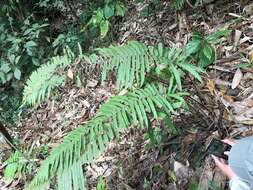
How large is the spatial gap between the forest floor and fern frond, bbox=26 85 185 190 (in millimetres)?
407

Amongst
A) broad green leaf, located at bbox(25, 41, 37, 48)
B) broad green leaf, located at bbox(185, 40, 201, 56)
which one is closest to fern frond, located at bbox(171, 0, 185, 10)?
broad green leaf, located at bbox(185, 40, 201, 56)

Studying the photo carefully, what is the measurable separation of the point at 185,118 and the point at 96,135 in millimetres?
778

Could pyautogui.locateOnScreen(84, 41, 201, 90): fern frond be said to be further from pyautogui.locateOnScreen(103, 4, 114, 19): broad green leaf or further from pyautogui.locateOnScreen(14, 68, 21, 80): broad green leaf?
pyautogui.locateOnScreen(14, 68, 21, 80): broad green leaf

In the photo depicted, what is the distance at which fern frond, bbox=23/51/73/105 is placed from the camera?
3213mm

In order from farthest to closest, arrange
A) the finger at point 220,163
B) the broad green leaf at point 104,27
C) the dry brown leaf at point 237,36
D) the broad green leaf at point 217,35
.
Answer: the broad green leaf at point 104,27
the dry brown leaf at point 237,36
the broad green leaf at point 217,35
the finger at point 220,163

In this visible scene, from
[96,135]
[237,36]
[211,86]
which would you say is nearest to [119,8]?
[237,36]

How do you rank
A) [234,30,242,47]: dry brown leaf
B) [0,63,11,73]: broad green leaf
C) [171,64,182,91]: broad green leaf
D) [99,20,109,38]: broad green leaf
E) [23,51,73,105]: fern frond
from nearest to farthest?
[171,64,182,91]: broad green leaf < [23,51,73,105]: fern frond < [234,30,242,47]: dry brown leaf < [99,20,109,38]: broad green leaf < [0,63,11,73]: broad green leaf

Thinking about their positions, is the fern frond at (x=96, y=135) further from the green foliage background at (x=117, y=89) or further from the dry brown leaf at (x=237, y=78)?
the dry brown leaf at (x=237, y=78)

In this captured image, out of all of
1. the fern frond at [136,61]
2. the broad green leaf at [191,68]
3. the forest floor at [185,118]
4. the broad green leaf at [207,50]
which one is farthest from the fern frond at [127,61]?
the broad green leaf at [207,50]

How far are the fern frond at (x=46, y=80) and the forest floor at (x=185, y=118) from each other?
3.5 inches

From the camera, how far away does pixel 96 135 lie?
2.71 metres

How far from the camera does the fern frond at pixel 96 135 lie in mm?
2660

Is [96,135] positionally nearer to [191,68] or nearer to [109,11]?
[191,68]

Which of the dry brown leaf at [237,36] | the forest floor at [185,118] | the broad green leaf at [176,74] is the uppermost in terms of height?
the broad green leaf at [176,74]
